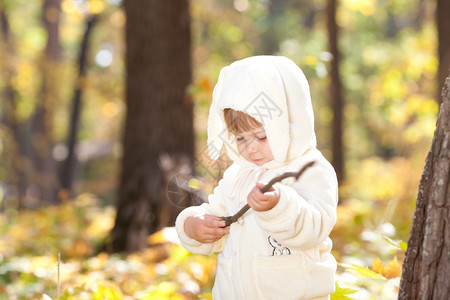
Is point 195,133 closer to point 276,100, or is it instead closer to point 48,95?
point 276,100

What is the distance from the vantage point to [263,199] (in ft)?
5.72

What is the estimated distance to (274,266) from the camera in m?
1.99

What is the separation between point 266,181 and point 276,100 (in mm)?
304


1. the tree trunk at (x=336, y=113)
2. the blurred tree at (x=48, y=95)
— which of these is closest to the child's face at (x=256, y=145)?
the tree trunk at (x=336, y=113)

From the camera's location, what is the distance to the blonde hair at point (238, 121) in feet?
6.83

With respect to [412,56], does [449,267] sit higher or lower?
lower

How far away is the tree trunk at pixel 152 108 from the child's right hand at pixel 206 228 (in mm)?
3589

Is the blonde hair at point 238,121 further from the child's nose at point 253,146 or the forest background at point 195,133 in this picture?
the forest background at point 195,133

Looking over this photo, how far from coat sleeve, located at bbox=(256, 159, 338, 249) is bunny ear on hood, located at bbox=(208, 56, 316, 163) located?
13cm

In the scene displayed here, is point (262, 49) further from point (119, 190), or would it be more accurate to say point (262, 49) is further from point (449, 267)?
point (449, 267)

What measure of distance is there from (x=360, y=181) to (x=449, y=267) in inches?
675

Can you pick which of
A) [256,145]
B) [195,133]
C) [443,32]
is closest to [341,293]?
[256,145]

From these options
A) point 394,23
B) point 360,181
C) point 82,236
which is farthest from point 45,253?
point 394,23

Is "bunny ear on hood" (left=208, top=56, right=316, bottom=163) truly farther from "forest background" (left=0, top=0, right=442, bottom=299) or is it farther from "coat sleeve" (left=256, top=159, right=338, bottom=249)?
"forest background" (left=0, top=0, right=442, bottom=299)
